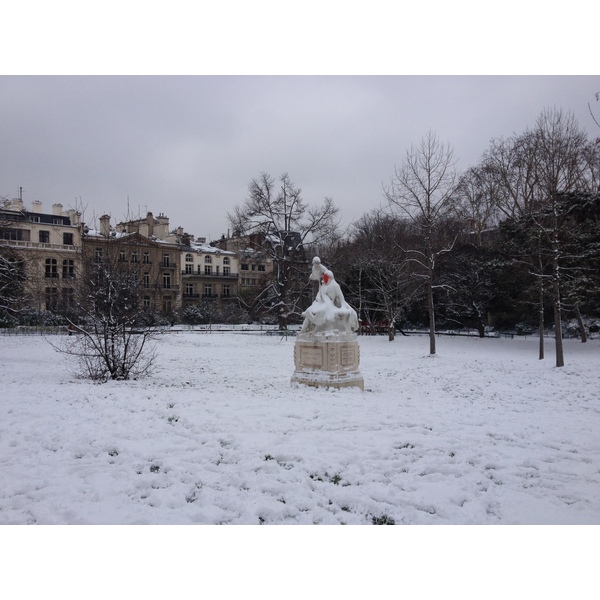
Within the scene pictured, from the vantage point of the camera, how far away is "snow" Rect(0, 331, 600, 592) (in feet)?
11.0

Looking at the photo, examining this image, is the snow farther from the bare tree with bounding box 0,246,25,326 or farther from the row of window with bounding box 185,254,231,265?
the row of window with bounding box 185,254,231,265

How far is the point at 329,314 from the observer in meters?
7.99

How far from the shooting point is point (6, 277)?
344 inches

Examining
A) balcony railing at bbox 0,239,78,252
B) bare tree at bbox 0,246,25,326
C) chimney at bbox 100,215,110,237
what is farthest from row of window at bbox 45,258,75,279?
chimney at bbox 100,215,110,237

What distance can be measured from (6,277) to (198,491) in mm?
7442

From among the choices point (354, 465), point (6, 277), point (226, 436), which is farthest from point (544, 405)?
point (6, 277)

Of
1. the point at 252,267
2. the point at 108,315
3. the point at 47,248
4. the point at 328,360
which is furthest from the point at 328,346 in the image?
the point at 252,267

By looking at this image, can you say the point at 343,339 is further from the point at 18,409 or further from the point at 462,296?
the point at 462,296

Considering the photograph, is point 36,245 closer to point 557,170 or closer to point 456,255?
point 557,170

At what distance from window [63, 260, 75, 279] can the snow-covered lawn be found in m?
1.97

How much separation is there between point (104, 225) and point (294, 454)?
23.8 feet

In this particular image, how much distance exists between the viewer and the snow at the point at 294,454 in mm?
3350

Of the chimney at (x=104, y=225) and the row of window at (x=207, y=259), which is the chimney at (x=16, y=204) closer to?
the chimney at (x=104, y=225)

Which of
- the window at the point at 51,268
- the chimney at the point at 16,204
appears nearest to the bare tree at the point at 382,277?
the window at the point at 51,268
